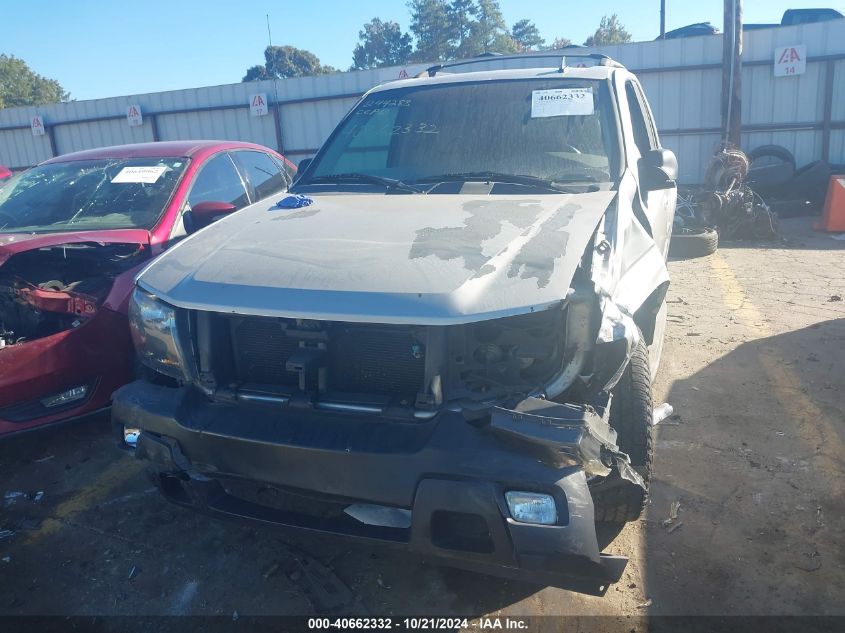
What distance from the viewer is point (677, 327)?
18.0 feet

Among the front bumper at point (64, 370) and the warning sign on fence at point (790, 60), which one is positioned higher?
the warning sign on fence at point (790, 60)

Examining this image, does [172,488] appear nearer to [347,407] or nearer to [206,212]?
[347,407]

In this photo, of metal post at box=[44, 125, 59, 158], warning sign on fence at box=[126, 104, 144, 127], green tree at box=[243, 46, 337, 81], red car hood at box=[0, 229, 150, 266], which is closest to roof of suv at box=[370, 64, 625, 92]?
red car hood at box=[0, 229, 150, 266]

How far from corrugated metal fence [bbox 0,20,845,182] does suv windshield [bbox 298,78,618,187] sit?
6710 mm

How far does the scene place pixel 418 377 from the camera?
7.47ft

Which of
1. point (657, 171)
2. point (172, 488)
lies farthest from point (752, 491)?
point (172, 488)

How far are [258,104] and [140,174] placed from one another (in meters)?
11.6

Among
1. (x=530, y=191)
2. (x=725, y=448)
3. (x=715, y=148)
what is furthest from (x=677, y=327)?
(x=715, y=148)

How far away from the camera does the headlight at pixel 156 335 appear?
2.49 m

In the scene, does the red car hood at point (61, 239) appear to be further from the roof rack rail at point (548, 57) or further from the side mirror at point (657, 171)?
the side mirror at point (657, 171)

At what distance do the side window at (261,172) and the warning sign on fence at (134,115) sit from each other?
12.6 m

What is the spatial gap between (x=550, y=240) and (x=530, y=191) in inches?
30.3

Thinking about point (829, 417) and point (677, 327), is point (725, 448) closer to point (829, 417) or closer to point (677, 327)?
point (829, 417)

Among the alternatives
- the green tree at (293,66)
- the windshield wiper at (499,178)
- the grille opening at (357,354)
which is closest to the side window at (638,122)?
the windshield wiper at (499,178)
